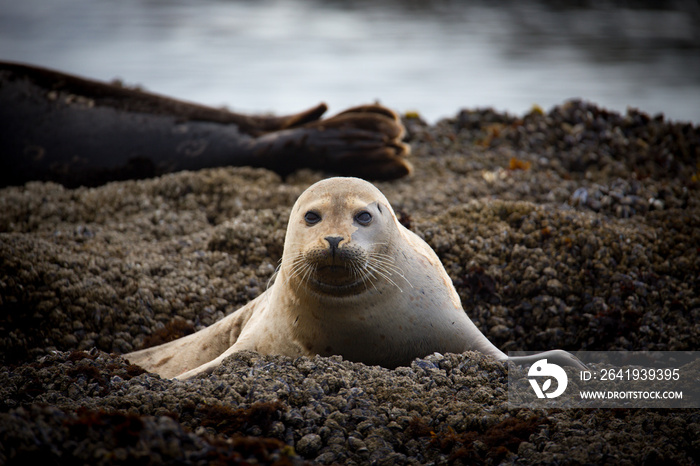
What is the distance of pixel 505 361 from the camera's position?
335 cm

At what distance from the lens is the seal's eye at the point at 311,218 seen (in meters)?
3.41

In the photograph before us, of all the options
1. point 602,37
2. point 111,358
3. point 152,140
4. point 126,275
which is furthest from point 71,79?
point 602,37

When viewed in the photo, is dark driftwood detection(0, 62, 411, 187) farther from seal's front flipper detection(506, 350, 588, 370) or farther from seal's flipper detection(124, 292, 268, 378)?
seal's front flipper detection(506, 350, 588, 370)

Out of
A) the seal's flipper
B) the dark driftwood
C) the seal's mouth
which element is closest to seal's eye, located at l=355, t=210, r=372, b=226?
the seal's mouth

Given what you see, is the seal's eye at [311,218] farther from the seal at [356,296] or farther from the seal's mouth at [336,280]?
the seal's mouth at [336,280]

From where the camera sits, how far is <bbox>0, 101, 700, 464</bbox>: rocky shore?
8.52 feet

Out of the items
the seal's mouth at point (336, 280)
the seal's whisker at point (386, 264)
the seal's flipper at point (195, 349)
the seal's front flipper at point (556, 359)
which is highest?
the seal's whisker at point (386, 264)

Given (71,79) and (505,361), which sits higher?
(71,79)

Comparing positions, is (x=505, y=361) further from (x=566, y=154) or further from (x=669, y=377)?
(x=566, y=154)

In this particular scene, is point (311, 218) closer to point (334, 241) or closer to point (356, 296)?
point (334, 241)

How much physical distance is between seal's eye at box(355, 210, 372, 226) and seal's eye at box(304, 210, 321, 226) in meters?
0.19

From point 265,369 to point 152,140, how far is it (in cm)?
474

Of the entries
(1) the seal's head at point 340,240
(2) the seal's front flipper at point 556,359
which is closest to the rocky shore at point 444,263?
(2) the seal's front flipper at point 556,359

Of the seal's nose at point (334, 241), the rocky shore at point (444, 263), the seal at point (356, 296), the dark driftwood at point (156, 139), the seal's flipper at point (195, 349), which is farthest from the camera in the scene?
the dark driftwood at point (156, 139)
